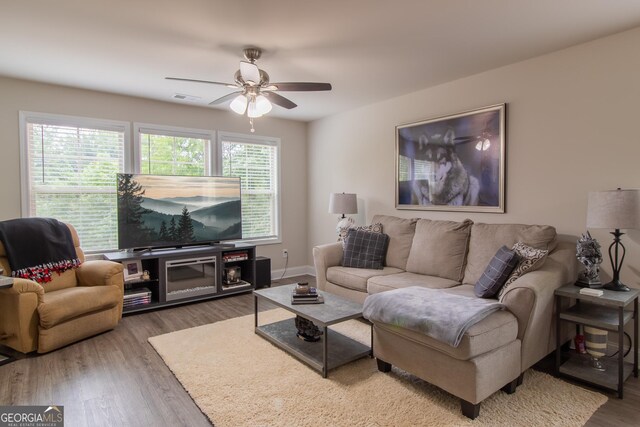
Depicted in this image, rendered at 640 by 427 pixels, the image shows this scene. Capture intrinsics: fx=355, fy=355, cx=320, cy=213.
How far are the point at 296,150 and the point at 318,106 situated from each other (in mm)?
1110

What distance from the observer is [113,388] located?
2.38 meters

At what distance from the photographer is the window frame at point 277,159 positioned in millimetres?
4984

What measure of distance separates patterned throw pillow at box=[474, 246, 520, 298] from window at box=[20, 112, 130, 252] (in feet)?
13.2

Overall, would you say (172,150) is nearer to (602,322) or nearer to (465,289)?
(465,289)

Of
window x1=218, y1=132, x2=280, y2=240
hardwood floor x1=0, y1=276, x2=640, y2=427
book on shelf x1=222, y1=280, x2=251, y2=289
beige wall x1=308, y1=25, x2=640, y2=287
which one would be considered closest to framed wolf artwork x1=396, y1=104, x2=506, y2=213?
beige wall x1=308, y1=25, x2=640, y2=287

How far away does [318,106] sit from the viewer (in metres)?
4.79

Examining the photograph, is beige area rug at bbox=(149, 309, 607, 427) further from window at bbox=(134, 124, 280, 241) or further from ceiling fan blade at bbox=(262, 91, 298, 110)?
window at bbox=(134, 124, 280, 241)

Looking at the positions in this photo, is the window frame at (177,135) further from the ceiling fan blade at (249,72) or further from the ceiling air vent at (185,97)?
the ceiling fan blade at (249,72)

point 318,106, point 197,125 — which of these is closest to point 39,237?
point 197,125

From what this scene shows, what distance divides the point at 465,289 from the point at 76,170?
14.0ft

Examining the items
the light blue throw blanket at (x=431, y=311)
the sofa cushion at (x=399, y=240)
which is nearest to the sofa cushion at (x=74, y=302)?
the light blue throw blanket at (x=431, y=311)

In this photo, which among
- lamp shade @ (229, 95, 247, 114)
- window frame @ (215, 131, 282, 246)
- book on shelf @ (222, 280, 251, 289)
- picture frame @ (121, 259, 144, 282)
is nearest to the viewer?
lamp shade @ (229, 95, 247, 114)

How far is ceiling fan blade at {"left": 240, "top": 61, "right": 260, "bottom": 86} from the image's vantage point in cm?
253

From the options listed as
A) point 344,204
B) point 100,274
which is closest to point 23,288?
point 100,274
